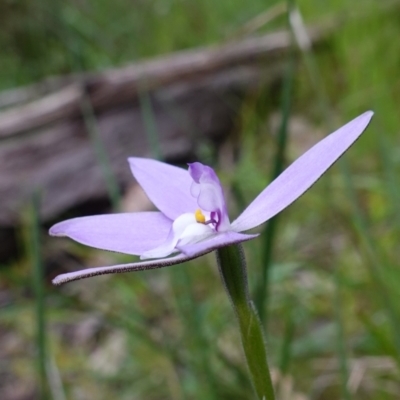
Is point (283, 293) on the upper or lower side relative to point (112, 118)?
lower

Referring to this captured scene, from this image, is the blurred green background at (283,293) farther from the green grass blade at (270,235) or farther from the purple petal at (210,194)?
the purple petal at (210,194)

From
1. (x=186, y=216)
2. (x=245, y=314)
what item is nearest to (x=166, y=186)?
(x=186, y=216)

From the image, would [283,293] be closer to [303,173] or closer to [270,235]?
[270,235]

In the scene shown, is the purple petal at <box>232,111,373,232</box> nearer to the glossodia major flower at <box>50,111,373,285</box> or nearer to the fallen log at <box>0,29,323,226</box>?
the glossodia major flower at <box>50,111,373,285</box>

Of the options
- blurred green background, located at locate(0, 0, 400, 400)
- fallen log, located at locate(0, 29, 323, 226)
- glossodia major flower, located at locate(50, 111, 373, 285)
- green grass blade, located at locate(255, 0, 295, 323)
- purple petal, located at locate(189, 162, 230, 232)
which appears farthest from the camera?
fallen log, located at locate(0, 29, 323, 226)

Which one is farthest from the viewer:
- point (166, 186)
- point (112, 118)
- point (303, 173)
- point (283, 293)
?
point (112, 118)

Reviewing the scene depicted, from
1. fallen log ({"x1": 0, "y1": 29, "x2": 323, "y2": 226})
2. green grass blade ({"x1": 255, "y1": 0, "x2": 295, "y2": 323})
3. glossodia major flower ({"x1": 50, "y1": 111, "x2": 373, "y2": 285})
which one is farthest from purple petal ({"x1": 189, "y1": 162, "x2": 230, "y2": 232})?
fallen log ({"x1": 0, "y1": 29, "x2": 323, "y2": 226})

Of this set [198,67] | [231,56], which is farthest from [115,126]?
[231,56]
